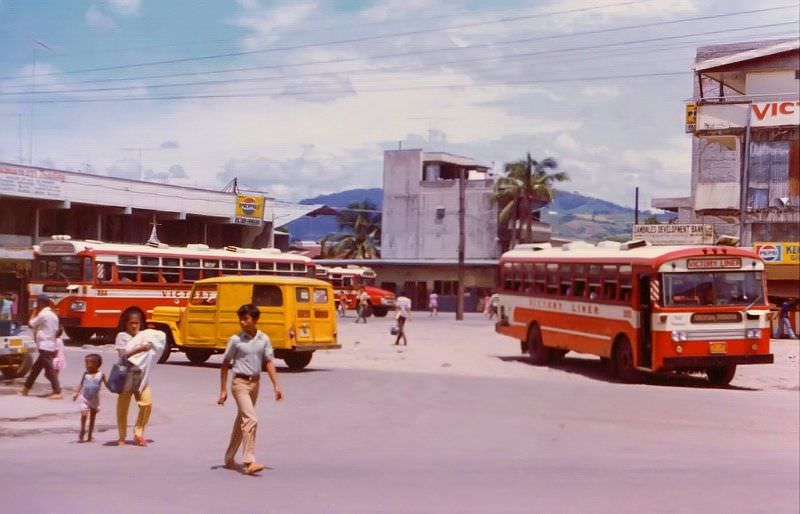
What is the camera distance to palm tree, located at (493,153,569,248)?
282 inches

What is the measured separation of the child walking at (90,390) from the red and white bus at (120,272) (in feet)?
1.47

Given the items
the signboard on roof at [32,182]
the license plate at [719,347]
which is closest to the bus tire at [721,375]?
the license plate at [719,347]

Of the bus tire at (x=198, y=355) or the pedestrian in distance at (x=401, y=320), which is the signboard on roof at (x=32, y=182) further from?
the pedestrian in distance at (x=401, y=320)

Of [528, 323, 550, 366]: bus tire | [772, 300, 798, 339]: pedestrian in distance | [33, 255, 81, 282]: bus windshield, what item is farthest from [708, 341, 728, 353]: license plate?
[772, 300, 798, 339]: pedestrian in distance

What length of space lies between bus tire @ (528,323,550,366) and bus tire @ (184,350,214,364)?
521 inches

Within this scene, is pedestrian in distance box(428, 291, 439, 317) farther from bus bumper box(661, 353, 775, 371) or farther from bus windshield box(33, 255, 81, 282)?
bus bumper box(661, 353, 775, 371)

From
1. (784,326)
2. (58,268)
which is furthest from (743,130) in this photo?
(784,326)

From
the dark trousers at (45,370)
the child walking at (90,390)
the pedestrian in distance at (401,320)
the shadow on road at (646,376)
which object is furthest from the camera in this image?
the shadow on road at (646,376)

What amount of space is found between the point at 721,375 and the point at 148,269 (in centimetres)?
1551

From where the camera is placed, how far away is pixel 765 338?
18391 mm

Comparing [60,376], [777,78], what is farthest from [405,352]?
[60,376]

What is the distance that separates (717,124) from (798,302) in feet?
87.7

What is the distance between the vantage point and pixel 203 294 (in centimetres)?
678

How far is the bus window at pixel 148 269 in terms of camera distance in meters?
6.35
